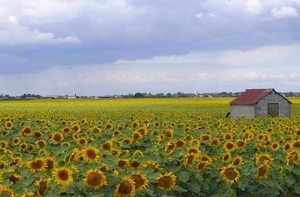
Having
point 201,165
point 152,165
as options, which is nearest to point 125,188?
point 152,165

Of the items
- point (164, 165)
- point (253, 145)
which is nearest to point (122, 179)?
point (164, 165)

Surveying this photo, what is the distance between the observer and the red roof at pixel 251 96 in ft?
106

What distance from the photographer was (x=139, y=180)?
4.66m

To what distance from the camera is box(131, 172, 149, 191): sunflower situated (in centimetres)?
464

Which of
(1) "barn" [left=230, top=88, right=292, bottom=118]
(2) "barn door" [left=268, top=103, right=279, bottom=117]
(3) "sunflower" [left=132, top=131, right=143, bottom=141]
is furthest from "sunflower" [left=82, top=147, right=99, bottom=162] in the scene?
(2) "barn door" [left=268, top=103, right=279, bottom=117]

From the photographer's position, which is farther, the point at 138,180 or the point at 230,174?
the point at 230,174

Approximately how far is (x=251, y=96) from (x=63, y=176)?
2964cm

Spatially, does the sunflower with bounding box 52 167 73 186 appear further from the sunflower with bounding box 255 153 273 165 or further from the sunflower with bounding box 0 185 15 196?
the sunflower with bounding box 255 153 273 165

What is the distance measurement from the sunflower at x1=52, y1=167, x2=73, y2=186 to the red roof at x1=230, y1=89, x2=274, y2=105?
28.5m

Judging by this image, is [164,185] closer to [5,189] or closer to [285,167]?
→ [5,189]

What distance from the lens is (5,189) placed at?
425 cm

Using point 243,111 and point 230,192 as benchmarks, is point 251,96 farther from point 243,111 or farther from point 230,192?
point 230,192

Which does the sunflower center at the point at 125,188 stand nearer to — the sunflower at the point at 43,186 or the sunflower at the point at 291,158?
the sunflower at the point at 43,186

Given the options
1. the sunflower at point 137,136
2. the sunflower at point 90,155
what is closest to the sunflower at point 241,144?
the sunflower at point 137,136
